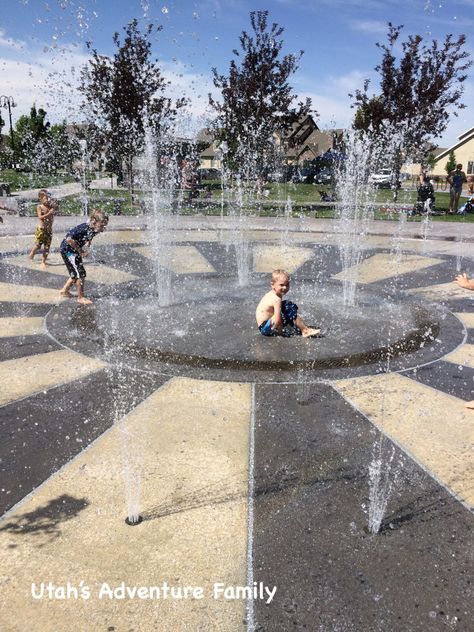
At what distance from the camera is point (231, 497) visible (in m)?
3.14

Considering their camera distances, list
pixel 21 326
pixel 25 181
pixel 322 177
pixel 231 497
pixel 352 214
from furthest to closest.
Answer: pixel 322 177 → pixel 25 181 → pixel 352 214 → pixel 21 326 → pixel 231 497

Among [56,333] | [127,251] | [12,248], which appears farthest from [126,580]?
[12,248]

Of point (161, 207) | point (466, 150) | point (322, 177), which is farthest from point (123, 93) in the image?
point (466, 150)

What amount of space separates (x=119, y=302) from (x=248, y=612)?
541cm

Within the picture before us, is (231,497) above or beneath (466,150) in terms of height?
beneath

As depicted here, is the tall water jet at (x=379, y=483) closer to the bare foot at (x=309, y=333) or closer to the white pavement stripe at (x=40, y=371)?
the bare foot at (x=309, y=333)

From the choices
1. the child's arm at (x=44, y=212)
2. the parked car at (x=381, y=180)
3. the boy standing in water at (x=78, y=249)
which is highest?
the parked car at (x=381, y=180)

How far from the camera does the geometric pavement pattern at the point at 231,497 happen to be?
239cm

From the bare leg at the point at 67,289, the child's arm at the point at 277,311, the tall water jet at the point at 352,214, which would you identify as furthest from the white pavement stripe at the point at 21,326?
the tall water jet at the point at 352,214

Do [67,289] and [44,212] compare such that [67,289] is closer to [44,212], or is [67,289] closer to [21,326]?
[21,326]

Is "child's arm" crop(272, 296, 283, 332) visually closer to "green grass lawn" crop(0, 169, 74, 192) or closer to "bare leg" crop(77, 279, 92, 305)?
"bare leg" crop(77, 279, 92, 305)

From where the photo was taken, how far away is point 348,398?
450cm

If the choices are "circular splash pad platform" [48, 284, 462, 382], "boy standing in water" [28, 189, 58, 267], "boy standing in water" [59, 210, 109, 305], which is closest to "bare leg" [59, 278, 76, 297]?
"boy standing in water" [59, 210, 109, 305]

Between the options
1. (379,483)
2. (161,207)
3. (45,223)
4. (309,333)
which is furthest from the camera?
(161,207)
